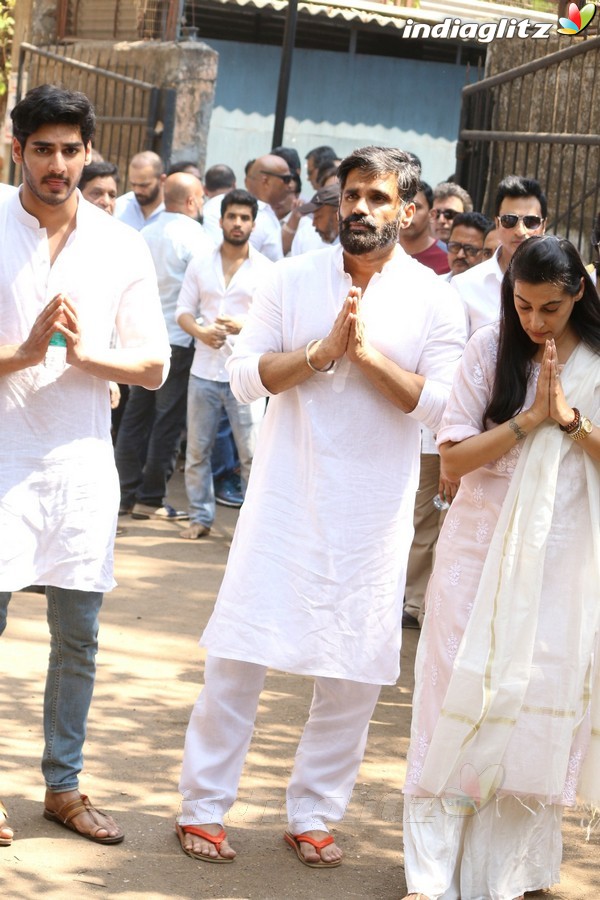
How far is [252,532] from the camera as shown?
4.57 metres

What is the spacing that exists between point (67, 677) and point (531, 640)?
5.02 ft

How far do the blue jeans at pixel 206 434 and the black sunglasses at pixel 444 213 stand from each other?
73.1 inches

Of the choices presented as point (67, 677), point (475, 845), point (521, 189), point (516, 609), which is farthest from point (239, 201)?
point (475, 845)

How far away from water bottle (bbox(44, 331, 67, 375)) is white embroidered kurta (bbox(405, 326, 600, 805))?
122cm

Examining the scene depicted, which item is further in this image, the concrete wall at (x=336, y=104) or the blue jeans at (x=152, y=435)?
the concrete wall at (x=336, y=104)

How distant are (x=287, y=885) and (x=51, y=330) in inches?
75.5

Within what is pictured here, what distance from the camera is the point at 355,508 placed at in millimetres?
4516

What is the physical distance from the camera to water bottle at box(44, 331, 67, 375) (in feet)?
14.0

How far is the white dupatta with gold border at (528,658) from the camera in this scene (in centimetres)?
415

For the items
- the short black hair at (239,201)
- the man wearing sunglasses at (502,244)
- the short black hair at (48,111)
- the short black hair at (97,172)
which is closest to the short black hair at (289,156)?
the short black hair at (239,201)

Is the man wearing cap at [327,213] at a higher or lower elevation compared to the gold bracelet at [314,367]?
higher

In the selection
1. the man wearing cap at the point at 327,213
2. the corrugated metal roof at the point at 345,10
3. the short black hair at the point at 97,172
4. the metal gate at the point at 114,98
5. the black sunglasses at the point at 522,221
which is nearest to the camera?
the black sunglasses at the point at 522,221

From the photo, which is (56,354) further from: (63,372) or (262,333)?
(262,333)

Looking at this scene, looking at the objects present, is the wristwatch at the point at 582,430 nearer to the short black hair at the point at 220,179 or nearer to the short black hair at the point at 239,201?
the short black hair at the point at 239,201
